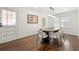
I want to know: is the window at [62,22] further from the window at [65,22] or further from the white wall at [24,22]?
the white wall at [24,22]

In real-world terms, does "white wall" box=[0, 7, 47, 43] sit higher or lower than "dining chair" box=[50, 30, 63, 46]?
higher

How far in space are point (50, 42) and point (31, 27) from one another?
70 centimetres

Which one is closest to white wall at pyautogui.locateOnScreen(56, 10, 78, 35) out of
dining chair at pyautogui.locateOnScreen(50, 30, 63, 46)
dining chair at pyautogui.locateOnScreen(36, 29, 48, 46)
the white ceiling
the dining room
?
the dining room

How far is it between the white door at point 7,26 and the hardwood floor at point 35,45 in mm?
175

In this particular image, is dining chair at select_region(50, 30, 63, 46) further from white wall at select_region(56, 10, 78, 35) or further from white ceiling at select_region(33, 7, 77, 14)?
white ceiling at select_region(33, 7, 77, 14)

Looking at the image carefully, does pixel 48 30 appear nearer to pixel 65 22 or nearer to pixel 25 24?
pixel 65 22

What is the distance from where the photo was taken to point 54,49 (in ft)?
9.47

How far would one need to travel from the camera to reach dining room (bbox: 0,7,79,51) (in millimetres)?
2836

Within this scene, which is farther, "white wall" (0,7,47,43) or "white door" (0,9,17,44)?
"white wall" (0,7,47,43)
